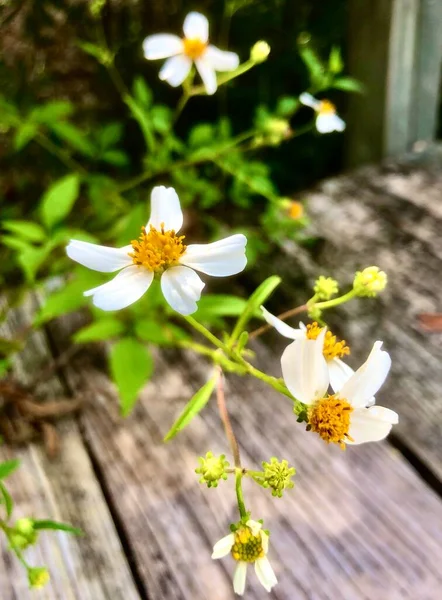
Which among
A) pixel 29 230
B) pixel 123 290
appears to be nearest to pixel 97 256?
pixel 123 290

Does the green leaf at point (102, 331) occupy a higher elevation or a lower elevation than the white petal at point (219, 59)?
lower

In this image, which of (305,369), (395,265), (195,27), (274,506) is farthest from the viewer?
(395,265)

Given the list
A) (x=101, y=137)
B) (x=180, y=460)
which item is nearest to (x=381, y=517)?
(x=180, y=460)

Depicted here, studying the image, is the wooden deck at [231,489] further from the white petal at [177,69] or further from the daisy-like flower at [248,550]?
the white petal at [177,69]

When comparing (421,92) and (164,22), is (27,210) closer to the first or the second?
(164,22)

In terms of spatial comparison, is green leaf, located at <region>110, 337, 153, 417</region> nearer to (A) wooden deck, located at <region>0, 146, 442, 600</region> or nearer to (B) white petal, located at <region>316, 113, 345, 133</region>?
(A) wooden deck, located at <region>0, 146, 442, 600</region>

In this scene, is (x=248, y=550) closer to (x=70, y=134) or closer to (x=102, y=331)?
(x=102, y=331)

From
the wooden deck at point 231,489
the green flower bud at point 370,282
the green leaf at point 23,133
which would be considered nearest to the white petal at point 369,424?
the green flower bud at point 370,282
